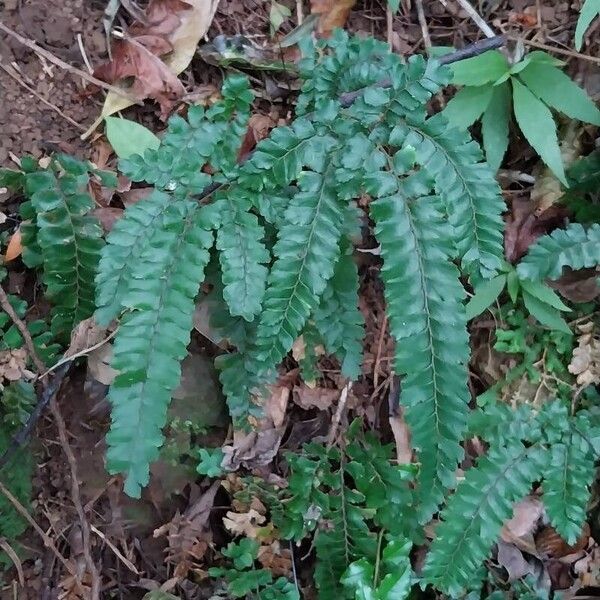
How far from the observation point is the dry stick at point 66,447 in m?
1.66

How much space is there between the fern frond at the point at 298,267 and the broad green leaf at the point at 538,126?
2.46 ft

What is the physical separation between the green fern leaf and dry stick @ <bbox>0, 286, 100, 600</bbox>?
1.21m

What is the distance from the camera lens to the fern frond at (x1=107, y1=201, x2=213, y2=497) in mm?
1313

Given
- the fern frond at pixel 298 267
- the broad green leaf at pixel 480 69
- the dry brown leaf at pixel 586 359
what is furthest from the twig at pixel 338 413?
the broad green leaf at pixel 480 69

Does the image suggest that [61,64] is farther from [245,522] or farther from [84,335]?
[245,522]

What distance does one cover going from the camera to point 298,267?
1.44m

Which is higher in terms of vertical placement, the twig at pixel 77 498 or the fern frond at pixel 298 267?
the fern frond at pixel 298 267

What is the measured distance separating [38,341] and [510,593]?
1502mm

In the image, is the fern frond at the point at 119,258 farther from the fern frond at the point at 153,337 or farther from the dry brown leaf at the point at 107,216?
the dry brown leaf at the point at 107,216

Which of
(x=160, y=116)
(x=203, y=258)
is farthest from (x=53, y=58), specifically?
(x=203, y=258)

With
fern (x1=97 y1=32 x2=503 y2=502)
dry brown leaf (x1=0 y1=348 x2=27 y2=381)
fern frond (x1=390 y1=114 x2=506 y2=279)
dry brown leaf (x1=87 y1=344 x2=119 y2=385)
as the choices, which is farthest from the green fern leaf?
dry brown leaf (x1=0 y1=348 x2=27 y2=381)

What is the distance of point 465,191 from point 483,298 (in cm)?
61

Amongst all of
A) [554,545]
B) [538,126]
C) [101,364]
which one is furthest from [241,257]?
[554,545]

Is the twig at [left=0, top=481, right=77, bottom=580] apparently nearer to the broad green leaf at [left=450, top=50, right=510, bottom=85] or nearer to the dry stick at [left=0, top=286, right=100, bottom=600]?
the dry stick at [left=0, top=286, right=100, bottom=600]
